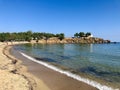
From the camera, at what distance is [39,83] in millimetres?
17031

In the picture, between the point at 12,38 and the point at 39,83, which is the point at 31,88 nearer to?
the point at 39,83

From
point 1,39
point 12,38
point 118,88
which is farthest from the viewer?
point 12,38

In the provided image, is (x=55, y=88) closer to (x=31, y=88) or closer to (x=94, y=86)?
(x=31, y=88)

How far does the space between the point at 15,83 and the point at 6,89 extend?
6.15 ft

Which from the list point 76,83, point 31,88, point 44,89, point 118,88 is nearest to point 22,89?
point 31,88

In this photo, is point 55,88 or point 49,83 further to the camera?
point 49,83

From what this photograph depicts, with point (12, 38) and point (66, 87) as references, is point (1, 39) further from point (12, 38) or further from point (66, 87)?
point (66, 87)

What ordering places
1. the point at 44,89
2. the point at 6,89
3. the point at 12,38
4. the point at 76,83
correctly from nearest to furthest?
the point at 6,89, the point at 44,89, the point at 76,83, the point at 12,38

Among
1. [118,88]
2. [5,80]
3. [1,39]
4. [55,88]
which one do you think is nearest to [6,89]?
[5,80]

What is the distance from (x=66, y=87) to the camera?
15.8 meters

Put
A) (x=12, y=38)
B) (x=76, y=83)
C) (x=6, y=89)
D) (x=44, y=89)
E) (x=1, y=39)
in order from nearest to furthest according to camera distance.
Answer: (x=6, y=89), (x=44, y=89), (x=76, y=83), (x=1, y=39), (x=12, y=38)

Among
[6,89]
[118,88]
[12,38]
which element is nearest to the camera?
[6,89]

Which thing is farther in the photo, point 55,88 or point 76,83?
point 76,83

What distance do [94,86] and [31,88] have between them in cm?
533
